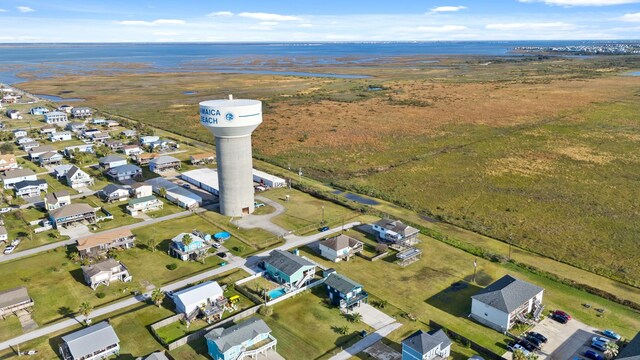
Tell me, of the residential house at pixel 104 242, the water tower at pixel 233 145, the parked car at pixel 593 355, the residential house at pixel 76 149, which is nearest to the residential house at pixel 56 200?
the residential house at pixel 104 242

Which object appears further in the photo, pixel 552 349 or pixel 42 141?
pixel 42 141

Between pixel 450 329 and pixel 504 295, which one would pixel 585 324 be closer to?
pixel 504 295

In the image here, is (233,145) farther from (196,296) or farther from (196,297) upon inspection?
(196,297)

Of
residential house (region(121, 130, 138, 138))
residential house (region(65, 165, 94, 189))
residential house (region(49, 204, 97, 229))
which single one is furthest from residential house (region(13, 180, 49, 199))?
residential house (region(121, 130, 138, 138))

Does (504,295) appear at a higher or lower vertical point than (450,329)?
higher

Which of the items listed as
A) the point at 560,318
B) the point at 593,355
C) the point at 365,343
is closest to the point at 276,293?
the point at 365,343

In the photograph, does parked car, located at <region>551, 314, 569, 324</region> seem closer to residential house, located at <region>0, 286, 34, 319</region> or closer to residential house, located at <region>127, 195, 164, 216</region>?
residential house, located at <region>0, 286, 34, 319</region>

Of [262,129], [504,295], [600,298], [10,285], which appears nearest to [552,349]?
[504,295]
